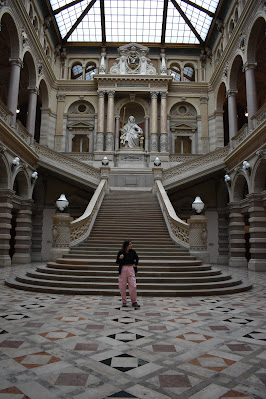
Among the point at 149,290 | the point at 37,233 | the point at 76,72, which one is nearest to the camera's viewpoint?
the point at 149,290

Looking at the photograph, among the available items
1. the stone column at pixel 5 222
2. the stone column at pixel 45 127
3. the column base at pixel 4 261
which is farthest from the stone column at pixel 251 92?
the stone column at pixel 45 127

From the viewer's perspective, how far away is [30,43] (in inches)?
819

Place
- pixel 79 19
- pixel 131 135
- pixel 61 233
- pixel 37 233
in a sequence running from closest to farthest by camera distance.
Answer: pixel 61 233
pixel 37 233
pixel 131 135
pixel 79 19

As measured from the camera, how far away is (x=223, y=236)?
23.2 metres

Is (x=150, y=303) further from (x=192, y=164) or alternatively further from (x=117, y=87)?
(x=117, y=87)

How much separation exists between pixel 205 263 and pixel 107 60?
83.2 feet

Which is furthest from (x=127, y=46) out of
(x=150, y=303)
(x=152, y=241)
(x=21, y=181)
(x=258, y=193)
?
(x=150, y=303)

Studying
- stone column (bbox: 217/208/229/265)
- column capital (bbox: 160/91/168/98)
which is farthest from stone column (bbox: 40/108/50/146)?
stone column (bbox: 217/208/229/265)

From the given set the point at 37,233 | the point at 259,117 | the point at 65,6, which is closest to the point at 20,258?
the point at 37,233

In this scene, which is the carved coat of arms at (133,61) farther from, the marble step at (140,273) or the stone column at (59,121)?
the marble step at (140,273)

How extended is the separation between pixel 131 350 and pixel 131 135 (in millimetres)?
23390

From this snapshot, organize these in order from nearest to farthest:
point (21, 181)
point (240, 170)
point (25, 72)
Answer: point (240, 170), point (21, 181), point (25, 72)

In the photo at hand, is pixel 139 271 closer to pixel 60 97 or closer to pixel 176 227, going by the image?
pixel 176 227

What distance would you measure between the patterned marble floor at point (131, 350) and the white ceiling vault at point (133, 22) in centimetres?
2754
